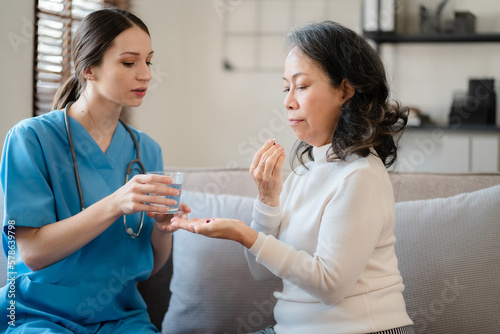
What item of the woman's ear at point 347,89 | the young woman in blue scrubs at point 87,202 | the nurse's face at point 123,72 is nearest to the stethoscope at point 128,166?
the young woman in blue scrubs at point 87,202

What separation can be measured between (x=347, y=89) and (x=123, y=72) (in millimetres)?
560

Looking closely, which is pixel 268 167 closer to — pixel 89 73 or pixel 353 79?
pixel 353 79

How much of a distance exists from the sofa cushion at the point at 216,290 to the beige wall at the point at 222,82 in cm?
199

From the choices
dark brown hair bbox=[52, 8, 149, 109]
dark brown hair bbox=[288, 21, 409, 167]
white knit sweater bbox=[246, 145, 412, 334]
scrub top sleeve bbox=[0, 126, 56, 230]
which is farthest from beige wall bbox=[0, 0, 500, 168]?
white knit sweater bbox=[246, 145, 412, 334]

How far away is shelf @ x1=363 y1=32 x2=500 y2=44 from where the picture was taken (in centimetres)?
369

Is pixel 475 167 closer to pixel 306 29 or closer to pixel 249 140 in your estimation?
pixel 249 140

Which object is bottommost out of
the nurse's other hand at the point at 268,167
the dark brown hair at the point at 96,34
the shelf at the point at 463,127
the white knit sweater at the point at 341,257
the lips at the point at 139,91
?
the white knit sweater at the point at 341,257

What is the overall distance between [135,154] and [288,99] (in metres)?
0.51

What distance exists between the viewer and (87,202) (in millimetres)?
1353

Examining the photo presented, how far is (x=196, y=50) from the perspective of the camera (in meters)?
4.16

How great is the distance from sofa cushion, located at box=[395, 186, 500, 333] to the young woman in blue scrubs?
64 centimetres

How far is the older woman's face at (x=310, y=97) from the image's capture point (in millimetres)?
1235

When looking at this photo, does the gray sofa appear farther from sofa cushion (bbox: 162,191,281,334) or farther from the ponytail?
the ponytail

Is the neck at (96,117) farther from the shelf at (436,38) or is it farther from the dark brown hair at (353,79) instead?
the shelf at (436,38)
